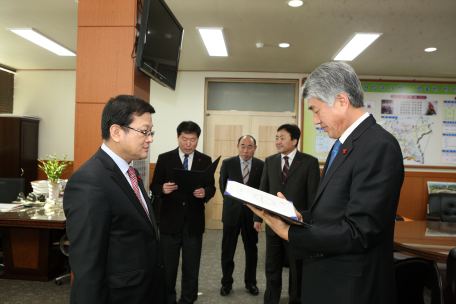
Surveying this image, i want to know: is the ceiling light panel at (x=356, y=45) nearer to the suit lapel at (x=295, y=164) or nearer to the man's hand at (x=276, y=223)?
the suit lapel at (x=295, y=164)

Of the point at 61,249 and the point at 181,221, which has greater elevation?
the point at 181,221

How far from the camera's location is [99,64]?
2.25 m

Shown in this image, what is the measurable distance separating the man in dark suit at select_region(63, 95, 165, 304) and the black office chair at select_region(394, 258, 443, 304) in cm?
167

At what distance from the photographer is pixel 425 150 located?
20.2ft

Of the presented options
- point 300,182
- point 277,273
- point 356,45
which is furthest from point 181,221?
point 356,45

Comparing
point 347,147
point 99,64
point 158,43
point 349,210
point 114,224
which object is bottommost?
point 114,224

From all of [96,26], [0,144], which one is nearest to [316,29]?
[96,26]

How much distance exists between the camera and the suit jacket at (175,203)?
2.71 metres

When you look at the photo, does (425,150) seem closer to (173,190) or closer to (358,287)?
(173,190)

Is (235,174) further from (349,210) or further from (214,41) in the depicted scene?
(349,210)

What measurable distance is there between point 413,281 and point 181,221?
6.05ft

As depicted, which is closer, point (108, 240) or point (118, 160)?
point (108, 240)

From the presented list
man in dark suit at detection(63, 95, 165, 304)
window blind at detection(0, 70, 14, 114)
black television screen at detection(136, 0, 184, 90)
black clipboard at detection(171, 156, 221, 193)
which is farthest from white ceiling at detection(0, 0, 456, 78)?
man in dark suit at detection(63, 95, 165, 304)

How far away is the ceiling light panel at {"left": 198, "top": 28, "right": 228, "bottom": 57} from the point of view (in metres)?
4.27
